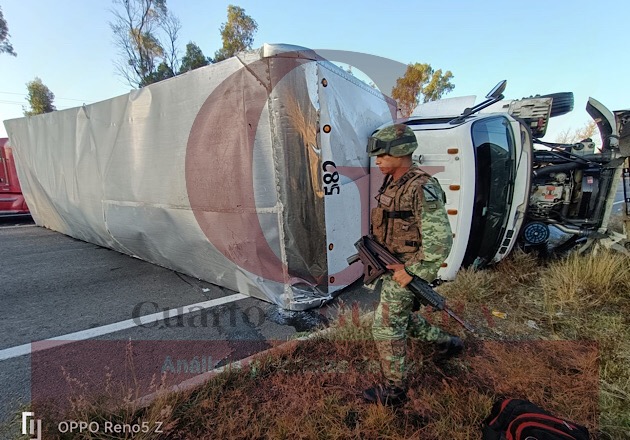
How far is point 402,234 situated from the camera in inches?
77.0

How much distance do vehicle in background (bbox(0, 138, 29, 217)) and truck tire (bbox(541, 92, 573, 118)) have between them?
12.1 meters

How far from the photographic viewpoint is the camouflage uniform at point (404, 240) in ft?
5.82

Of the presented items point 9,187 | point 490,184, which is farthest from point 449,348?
point 9,187

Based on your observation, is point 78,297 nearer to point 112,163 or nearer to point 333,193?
point 112,163

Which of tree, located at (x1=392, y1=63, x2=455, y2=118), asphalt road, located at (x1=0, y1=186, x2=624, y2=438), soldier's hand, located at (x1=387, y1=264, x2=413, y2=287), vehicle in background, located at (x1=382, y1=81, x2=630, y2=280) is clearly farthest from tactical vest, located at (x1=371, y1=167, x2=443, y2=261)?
tree, located at (x1=392, y1=63, x2=455, y2=118)

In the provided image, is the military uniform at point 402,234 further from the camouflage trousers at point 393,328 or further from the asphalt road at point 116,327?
the asphalt road at point 116,327

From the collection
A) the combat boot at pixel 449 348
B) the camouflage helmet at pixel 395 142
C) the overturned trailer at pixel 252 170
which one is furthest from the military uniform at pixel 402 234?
the overturned trailer at pixel 252 170

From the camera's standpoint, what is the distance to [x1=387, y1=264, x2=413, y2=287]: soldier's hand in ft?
5.96

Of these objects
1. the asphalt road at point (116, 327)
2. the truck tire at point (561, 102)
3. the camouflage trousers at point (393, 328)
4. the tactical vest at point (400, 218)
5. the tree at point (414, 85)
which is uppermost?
the tree at point (414, 85)

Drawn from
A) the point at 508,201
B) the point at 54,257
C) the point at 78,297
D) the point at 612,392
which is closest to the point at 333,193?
the point at 508,201

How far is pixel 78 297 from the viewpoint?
3787mm

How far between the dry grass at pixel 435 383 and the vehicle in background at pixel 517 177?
0.95m

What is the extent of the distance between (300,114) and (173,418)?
2533mm

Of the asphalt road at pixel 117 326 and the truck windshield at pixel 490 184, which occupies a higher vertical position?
the truck windshield at pixel 490 184
